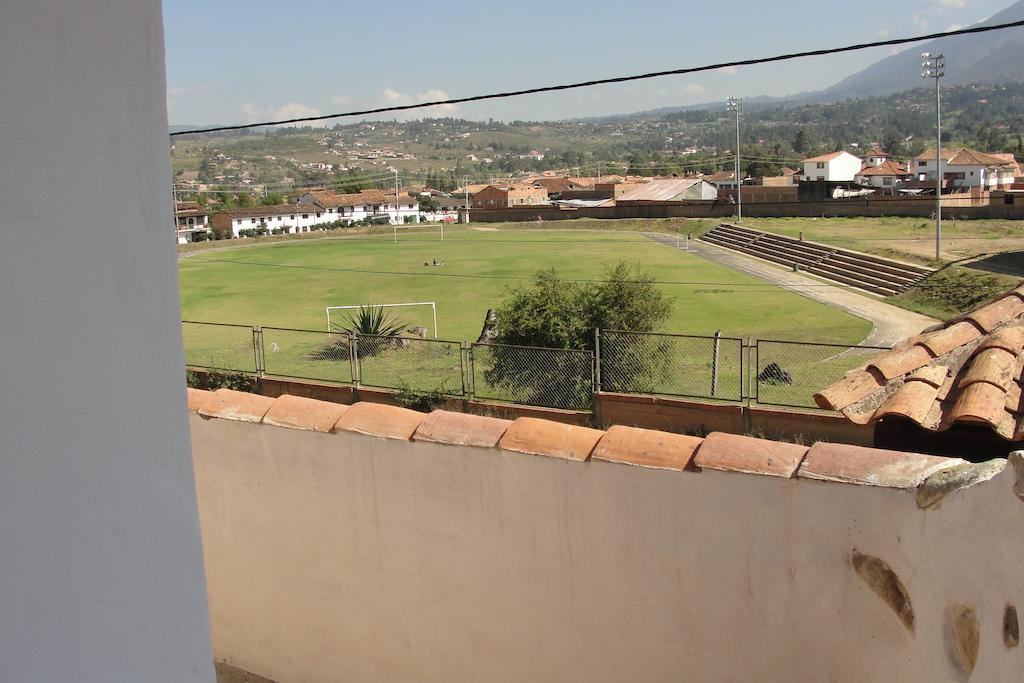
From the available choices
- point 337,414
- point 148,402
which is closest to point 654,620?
point 337,414

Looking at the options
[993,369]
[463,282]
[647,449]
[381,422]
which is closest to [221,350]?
[381,422]

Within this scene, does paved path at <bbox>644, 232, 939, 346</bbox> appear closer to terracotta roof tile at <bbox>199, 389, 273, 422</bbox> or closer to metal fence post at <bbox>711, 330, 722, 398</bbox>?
metal fence post at <bbox>711, 330, 722, 398</bbox>

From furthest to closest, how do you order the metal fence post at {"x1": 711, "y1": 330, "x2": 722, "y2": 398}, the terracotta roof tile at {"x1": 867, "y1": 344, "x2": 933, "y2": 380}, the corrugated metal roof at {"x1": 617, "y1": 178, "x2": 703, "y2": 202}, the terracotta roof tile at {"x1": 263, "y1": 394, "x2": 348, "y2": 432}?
the corrugated metal roof at {"x1": 617, "y1": 178, "x2": 703, "y2": 202} < the metal fence post at {"x1": 711, "y1": 330, "x2": 722, "y2": 398} < the terracotta roof tile at {"x1": 867, "y1": 344, "x2": 933, "y2": 380} < the terracotta roof tile at {"x1": 263, "y1": 394, "x2": 348, "y2": 432}

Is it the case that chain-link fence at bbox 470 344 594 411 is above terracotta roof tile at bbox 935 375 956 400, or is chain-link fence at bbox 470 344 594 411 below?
below

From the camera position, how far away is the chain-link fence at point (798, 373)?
13664 millimetres

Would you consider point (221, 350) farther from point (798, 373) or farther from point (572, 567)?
point (572, 567)

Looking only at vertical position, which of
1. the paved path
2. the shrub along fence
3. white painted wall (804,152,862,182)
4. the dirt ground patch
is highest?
white painted wall (804,152,862,182)

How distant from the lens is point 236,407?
4359 millimetres

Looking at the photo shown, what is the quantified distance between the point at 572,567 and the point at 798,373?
42.1 ft

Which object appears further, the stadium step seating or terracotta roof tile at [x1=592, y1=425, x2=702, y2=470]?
the stadium step seating

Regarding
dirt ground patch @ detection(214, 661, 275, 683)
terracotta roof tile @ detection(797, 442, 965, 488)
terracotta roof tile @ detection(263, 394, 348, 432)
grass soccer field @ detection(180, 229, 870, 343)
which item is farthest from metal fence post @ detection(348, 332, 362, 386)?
terracotta roof tile @ detection(797, 442, 965, 488)

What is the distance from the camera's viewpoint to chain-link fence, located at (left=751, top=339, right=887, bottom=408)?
13664 mm

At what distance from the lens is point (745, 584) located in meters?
3.38

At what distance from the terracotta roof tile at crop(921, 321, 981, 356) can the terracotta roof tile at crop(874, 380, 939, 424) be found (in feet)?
1.75
